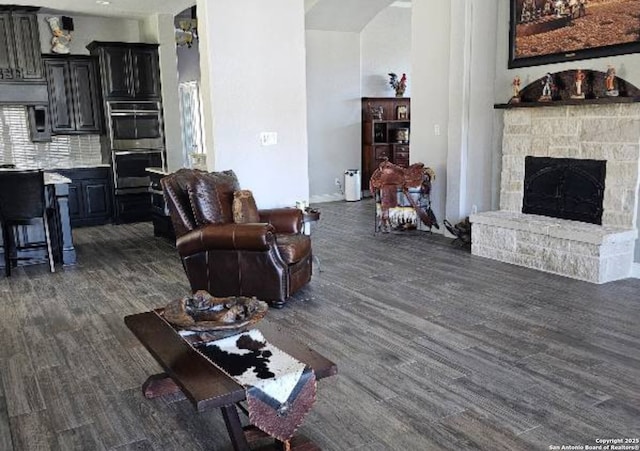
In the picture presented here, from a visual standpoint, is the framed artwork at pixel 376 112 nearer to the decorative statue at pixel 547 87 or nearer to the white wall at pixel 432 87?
the white wall at pixel 432 87

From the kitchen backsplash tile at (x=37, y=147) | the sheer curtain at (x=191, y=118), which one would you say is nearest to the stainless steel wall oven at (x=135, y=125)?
the kitchen backsplash tile at (x=37, y=147)

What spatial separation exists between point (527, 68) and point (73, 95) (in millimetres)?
6129

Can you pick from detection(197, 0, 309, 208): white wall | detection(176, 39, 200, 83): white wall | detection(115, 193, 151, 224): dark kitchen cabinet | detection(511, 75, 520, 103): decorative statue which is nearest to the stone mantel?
detection(511, 75, 520, 103): decorative statue

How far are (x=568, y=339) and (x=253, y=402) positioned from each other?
2.33 m

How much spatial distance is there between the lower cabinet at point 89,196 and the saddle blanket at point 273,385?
6.36 meters

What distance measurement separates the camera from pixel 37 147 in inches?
313

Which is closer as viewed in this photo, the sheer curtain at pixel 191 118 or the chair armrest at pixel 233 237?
the chair armrest at pixel 233 237

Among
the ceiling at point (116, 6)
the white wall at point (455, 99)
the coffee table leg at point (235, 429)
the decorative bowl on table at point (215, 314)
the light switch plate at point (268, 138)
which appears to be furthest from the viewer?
the ceiling at point (116, 6)

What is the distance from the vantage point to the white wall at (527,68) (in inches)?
184

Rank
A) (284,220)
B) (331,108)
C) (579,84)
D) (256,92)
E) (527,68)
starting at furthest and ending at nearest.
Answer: (331,108), (527,68), (256,92), (579,84), (284,220)

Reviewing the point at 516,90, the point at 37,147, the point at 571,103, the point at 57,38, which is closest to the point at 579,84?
the point at 571,103

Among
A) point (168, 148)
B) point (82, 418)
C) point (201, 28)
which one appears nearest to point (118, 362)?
point (82, 418)

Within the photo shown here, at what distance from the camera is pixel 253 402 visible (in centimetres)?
198

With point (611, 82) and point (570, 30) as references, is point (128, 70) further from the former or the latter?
point (611, 82)
